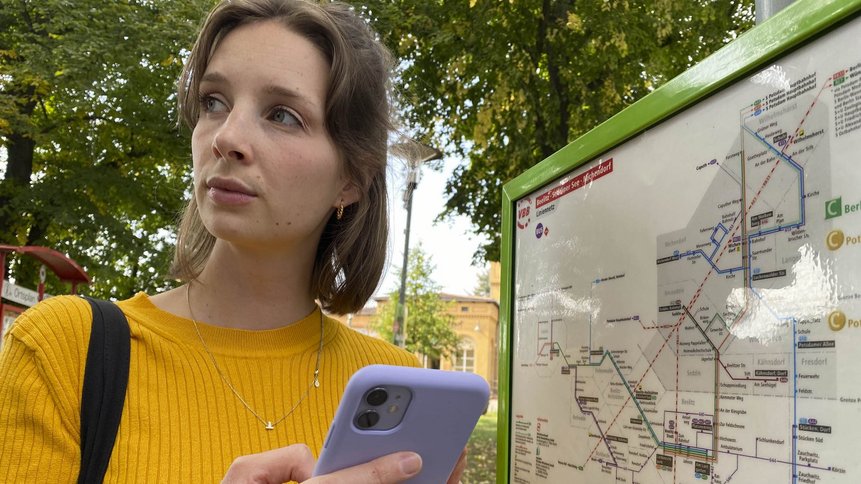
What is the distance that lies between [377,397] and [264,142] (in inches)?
28.5

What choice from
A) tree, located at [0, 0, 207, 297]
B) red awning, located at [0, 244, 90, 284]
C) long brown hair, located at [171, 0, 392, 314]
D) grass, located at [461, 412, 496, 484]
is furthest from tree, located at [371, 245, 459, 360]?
long brown hair, located at [171, 0, 392, 314]

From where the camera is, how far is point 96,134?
32.9ft

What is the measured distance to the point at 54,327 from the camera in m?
1.50

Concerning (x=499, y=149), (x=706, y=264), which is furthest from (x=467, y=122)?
(x=706, y=264)

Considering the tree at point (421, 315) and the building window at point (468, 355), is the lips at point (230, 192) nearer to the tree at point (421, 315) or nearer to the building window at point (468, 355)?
the tree at point (421, 315)

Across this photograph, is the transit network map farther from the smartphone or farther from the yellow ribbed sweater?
the yellow ribbed sweater

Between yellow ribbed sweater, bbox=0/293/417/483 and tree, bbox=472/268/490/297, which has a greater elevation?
tree, bbox=472/268/490/297

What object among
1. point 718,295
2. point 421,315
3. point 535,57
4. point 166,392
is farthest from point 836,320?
point 421,315

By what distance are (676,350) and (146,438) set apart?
3.50 ft

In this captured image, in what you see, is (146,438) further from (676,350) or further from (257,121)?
(676,350)

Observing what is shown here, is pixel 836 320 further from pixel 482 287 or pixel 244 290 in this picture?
pixel 482 287

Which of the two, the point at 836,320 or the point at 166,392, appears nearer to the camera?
the point at 836,320

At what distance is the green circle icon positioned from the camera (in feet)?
3.02

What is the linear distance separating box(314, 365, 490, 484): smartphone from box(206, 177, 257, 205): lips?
2.07ft
